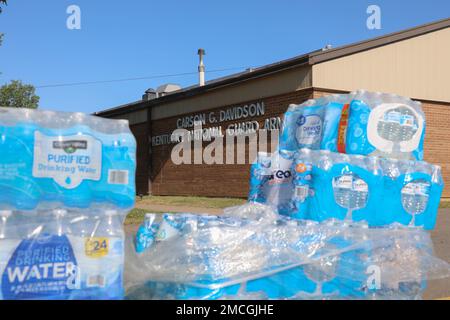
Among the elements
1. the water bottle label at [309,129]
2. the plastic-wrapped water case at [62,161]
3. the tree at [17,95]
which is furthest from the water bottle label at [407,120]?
the tree at [17,95]

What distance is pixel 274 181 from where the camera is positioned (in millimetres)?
5867

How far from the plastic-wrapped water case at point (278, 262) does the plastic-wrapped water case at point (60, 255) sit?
0.62 meters

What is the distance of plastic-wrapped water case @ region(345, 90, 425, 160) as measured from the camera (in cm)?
558

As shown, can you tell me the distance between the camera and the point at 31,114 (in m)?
3.70

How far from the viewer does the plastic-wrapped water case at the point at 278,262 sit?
4125mm

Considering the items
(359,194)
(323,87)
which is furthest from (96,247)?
(323,87)

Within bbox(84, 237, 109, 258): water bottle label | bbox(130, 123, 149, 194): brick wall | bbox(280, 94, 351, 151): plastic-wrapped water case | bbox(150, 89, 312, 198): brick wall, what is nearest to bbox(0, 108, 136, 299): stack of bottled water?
bbox(84, 237, 109, 258): water bottle label

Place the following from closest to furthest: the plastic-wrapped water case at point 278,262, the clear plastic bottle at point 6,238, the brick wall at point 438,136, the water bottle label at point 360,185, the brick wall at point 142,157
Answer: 1. the clear plastic bottle at point 6,238
2. the plastic-wrapped water case at point 278,262
3. the water bottle label at point 360,185
4. the brick wall at point 438,136
5. the brick wall at point 142,157

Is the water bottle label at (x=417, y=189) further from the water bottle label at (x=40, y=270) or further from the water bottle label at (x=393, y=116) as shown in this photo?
the water bottle label at (x=40, y=270)

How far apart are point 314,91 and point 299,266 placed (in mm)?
10876

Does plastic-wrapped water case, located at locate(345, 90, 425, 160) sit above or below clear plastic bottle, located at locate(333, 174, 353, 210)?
above

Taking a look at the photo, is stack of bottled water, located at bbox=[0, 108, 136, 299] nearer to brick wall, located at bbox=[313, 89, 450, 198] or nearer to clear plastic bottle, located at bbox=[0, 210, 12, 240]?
clear plastic bottle, located at bbox=[0, 210, 12, 240]

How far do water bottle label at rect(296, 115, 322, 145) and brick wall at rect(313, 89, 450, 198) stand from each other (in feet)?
40.7

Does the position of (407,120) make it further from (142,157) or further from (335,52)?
(142,157)
